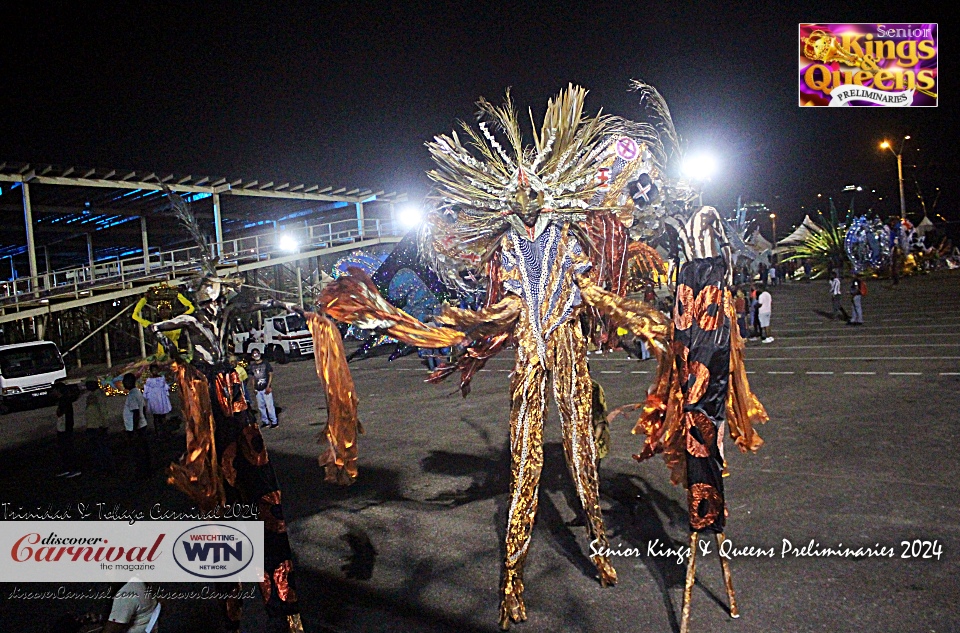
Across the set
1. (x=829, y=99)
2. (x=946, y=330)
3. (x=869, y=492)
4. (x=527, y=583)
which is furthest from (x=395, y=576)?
(x=829, y=99)

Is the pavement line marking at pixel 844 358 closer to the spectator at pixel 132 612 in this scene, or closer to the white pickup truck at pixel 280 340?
the spectator at pixel 132 612

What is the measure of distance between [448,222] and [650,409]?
6.55 feet

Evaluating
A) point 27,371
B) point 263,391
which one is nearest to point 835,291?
point 263,391

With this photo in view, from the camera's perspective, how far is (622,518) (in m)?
5.18

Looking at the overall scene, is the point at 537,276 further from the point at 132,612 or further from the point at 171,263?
the point at 171,263

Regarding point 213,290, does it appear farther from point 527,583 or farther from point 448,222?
point 527,583

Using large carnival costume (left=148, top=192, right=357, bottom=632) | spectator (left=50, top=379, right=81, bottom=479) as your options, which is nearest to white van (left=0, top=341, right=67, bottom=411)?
spectator (left=50, top=379, right=81, bottom=479)

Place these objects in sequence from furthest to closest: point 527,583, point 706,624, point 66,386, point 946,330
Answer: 1. point 946,330
2. point 66,386
3. point 527,583
4. point 706,624

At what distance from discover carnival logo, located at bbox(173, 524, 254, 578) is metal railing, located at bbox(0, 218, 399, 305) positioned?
16.5 meters

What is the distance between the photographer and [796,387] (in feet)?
33.2

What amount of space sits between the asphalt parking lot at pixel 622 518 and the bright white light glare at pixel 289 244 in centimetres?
1519

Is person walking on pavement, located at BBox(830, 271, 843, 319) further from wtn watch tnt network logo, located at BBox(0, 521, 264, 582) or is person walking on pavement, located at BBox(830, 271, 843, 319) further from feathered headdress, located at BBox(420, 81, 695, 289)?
wtn watch tnt network logo, located at BBox(0, 521, 264, 582)

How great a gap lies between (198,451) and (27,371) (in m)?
17.1

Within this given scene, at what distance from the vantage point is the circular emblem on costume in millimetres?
4617
